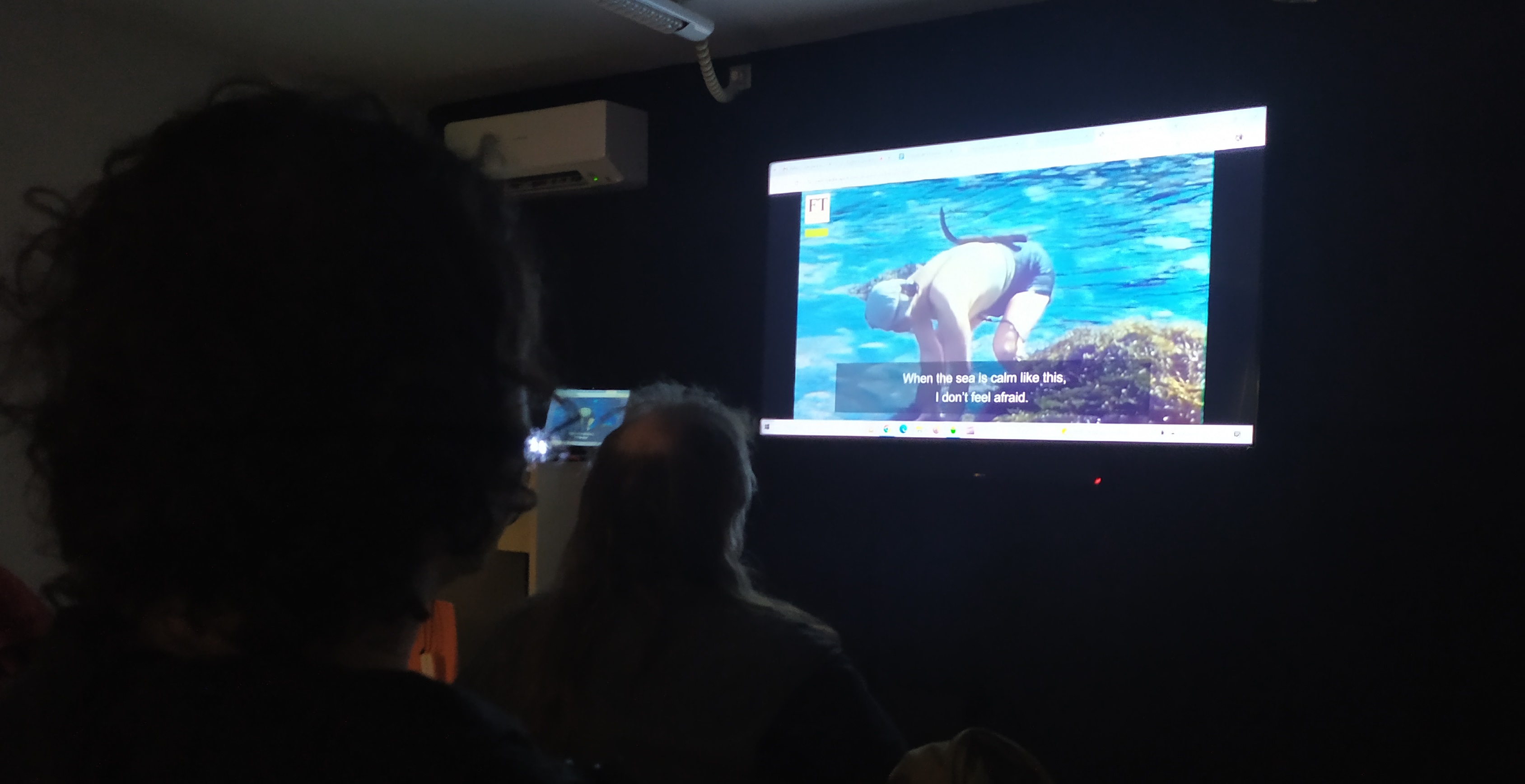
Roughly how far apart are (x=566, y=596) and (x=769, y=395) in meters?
1.27

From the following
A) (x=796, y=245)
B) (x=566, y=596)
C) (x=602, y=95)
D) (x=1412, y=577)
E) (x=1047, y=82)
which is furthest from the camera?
(x=602, y=95)

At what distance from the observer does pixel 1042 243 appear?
2.31 metres

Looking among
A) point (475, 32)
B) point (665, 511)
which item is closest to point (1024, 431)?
point (665, 511)

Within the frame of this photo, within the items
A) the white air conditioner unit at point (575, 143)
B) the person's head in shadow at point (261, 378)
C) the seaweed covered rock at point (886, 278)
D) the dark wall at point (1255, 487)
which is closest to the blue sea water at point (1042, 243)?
the seaweed covered rock at point (886, 278)

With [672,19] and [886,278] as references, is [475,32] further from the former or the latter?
[886,278]

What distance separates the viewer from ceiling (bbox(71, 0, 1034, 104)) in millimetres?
2574

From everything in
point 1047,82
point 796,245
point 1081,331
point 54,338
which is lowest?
point 54,338

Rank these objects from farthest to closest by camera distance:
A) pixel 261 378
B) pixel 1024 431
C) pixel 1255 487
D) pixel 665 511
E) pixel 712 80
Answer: pixel 712 80
pixel 1024 431
pixel 1255 487
pixel 665 511
pixel 261 378

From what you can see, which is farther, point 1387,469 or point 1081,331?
point 1081,331

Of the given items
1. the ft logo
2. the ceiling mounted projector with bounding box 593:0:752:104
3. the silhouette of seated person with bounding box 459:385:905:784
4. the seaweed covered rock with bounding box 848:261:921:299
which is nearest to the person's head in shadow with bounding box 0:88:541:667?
the silhouette of seated person with bounding box 459:385:905:784

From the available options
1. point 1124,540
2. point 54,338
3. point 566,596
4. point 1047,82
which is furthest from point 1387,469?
point 54,338

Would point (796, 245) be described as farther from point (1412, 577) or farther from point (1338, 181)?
point (1412, 577)

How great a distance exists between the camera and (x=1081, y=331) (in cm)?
224
